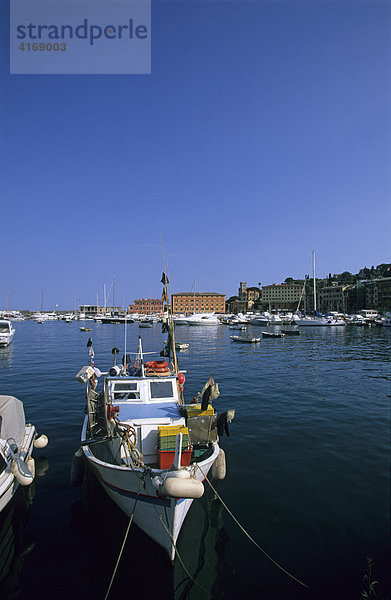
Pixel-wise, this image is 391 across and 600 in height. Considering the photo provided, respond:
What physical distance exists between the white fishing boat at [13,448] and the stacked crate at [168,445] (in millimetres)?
3969

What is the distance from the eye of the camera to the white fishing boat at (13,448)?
9.47 meters

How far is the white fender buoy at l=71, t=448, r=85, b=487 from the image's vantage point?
440 inches

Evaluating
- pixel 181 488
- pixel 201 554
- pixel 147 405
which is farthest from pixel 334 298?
pixel 181 488

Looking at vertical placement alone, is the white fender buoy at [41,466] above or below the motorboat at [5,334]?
below

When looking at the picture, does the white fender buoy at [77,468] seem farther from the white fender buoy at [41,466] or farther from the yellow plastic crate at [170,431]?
the yellow plastic crate at [170,431]

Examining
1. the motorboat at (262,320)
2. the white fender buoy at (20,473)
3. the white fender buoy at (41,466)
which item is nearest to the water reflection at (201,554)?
the white fender buoy at (20,473)

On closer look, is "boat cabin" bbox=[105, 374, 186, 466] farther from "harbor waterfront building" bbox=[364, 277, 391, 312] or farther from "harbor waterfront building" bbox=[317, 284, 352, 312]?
"harbor waterfront building" bbox=[317, 284, 352, 312]

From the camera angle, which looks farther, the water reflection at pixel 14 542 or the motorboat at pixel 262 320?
the motorboat at pixel 262 320

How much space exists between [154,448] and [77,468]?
3.12m

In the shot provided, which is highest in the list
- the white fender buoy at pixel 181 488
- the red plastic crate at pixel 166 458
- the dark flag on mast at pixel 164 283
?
the dark flag on mast at pixel 164 283

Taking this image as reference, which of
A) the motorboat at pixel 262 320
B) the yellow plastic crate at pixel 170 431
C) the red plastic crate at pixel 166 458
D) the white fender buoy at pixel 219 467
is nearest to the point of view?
the red plastic crate at pixel 166 458

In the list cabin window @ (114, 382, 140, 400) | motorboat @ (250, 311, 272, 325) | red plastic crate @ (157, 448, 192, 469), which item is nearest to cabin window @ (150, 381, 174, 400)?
cabin window @ (114, 382, 140, 400)

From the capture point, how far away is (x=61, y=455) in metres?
13.8

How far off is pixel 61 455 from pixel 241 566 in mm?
8822
